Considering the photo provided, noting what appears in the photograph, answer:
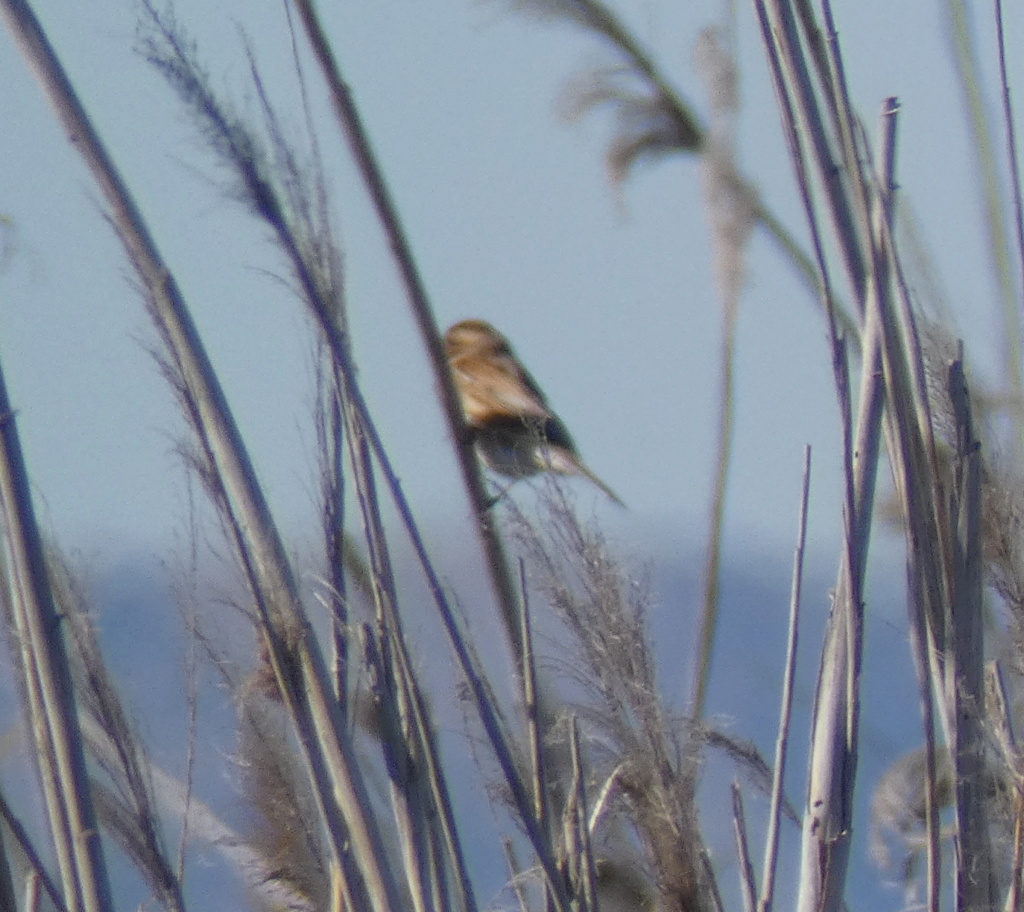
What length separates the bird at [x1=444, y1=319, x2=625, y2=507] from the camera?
1.82 metres

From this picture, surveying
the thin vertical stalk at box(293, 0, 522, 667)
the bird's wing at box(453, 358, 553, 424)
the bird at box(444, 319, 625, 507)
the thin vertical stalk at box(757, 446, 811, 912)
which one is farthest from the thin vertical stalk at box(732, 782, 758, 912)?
the bird's wing at box(453, 358, 553, 424)

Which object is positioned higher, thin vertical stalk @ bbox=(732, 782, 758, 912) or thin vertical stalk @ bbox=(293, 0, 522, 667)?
thin vertical stalk @ bbox=(293, 0, 522, 667)

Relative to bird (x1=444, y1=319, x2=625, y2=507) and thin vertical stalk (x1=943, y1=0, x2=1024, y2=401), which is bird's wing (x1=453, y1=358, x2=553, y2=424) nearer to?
bird (x1=444, y1=319, x2=625, y2=507)

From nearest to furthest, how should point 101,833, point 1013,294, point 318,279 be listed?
point 318,279 → point 101,833 → point 1013,294

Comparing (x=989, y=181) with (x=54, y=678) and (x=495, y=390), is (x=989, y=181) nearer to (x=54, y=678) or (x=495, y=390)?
(x=54, y=678)

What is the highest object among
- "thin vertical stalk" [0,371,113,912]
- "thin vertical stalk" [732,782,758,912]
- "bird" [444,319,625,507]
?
"bird" [444,319,625,507]

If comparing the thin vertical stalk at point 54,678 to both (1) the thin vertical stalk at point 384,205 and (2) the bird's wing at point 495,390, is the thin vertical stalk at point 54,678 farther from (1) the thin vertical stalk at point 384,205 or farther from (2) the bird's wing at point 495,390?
(2) the bird's wing at point 495,390

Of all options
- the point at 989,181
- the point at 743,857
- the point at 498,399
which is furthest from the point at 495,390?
the point at 743,857

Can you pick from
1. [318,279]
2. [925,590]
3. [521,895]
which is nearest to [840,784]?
[925,590]

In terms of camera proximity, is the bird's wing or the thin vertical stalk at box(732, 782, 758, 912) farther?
the bird's wing

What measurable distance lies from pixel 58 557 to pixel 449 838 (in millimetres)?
243

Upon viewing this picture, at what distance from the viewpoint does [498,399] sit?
6.79ft

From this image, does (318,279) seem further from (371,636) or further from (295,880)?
(295,880)

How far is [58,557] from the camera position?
2.23 feet
